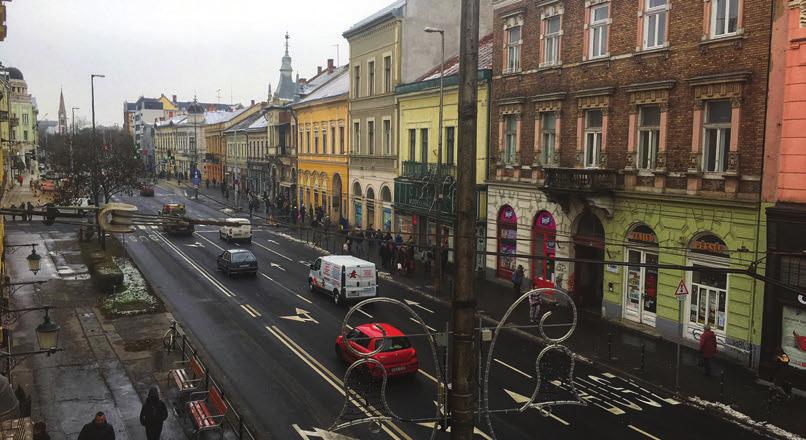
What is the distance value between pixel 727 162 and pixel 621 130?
4.57 meters

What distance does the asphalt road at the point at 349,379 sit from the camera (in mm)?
15055

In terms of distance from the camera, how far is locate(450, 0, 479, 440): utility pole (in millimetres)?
6555

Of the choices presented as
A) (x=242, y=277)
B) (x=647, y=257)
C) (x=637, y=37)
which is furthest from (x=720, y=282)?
(x=242, y=277)

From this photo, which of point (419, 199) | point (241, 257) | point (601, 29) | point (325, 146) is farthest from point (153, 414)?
point (325, 146)

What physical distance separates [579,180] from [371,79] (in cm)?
2478

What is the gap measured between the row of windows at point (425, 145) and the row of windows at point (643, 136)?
5230mm

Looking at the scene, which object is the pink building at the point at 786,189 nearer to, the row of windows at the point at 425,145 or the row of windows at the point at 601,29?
the row of windows at the point at 601,29

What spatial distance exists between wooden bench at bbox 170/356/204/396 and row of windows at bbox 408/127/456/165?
822 inches

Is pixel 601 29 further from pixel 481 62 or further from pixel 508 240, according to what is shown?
pixel 508 240

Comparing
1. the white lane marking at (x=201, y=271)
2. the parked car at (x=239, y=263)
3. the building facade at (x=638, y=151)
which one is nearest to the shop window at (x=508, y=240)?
the building facade at (x=638, y=151)

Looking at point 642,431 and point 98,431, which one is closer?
point 98,431

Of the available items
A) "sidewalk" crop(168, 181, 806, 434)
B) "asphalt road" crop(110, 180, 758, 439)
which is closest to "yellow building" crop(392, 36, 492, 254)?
"asphalt road" crop(110, 180, 758, 439)

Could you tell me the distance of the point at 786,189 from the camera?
18453mm

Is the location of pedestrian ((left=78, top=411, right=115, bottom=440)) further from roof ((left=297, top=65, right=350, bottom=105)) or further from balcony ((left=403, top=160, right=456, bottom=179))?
roof ((left=297, top=65, right=350, bottom=105))
